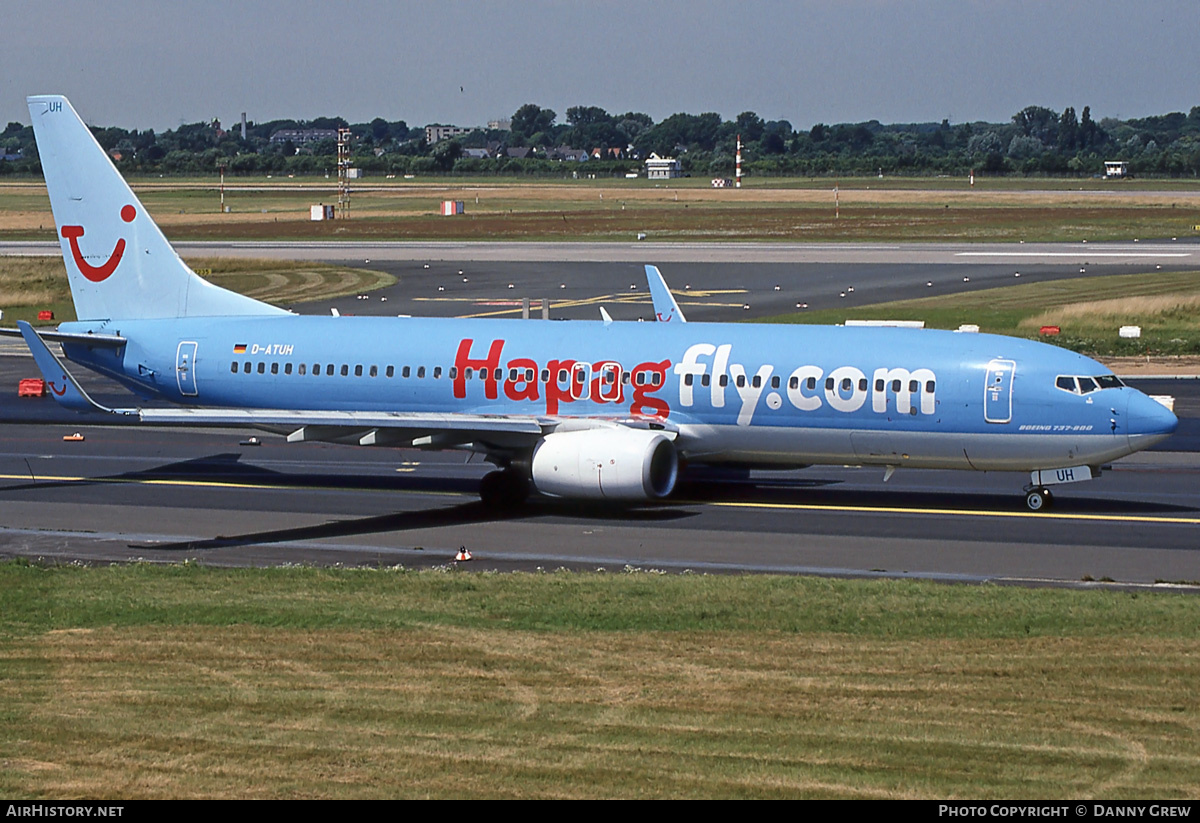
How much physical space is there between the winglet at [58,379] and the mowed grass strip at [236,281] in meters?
43.0

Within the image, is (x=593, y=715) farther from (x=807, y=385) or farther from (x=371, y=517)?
(x=371, y=517)

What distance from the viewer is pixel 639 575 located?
27359 mm

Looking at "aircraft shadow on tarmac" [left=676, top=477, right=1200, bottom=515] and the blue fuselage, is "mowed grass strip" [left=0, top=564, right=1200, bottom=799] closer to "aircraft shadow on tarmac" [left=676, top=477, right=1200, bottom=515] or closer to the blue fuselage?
the blue fuselage

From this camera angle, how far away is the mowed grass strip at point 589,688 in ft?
50.3

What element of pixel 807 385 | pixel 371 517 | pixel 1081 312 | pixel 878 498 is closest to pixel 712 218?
pixel 1081 312

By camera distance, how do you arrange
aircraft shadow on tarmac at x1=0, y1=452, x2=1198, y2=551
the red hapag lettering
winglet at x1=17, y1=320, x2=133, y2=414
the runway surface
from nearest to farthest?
the runway surface → winglet at x1=17, y1=320, x2=133, y2=414 → aircraft shadow on tarmac at x1=0, y1=452, x2=1198, y2=551 → the red hapag lettering

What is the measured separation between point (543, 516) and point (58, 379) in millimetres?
10988

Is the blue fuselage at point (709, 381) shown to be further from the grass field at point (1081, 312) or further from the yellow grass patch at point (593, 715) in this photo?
the grass field at point (1081, 312)

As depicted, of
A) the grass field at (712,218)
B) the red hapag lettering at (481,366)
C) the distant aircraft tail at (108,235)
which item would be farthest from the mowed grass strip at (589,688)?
the grass field at (712,218)

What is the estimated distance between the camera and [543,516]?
34.5m

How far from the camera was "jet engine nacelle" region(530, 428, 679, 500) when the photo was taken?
3278 cm

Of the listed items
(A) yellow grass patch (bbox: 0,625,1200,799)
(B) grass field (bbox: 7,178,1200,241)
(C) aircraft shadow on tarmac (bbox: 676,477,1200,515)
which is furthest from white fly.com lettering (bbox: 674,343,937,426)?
(B) grass field (bbox: 7,178,1200,241)

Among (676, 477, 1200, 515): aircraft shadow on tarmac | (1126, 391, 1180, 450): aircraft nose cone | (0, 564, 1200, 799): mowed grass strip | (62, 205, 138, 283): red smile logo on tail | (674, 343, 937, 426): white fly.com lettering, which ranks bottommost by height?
(676, 477, 1200, 515): aircraft shadow on tarmac
